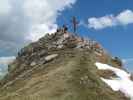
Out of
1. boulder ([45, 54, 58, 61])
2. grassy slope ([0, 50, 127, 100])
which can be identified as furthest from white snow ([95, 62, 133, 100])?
boulder ([45, 54, 58, 61])

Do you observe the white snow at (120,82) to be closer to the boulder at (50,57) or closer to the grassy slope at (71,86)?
the grassy slope at (71,86)

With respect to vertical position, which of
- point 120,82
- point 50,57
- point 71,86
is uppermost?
point 50,57

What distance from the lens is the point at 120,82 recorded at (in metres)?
106

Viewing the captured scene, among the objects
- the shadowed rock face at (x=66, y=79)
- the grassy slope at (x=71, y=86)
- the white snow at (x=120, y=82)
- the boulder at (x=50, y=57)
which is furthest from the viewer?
the boulder at (x=50, y=57)

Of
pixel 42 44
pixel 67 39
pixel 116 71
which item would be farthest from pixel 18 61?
pixel 116 71

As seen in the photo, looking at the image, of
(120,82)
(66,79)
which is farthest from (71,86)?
(120,82)

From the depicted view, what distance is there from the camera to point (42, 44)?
17225 cm

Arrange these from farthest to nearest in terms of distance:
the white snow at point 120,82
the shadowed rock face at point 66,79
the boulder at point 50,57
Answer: the boulder at point 50,57 → the white snow at point 120,82 → the shadowed rock face at point 66,79

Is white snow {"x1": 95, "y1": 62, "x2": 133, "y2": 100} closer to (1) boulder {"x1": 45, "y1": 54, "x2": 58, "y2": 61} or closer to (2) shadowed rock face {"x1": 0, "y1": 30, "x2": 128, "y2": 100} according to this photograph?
(2) shadowed rock face {"x1": 0, "y1": 30, "x2": 128, "y2": 100}

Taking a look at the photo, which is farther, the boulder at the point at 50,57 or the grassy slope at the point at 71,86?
the boulder at the point at 50,57

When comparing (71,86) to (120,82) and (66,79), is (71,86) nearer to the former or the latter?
(66,79)

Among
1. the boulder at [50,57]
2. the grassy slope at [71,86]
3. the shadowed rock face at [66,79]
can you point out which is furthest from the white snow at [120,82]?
the boulder at [50,57]

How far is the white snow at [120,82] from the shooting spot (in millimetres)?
100375

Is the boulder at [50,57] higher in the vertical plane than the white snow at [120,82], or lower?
higher
